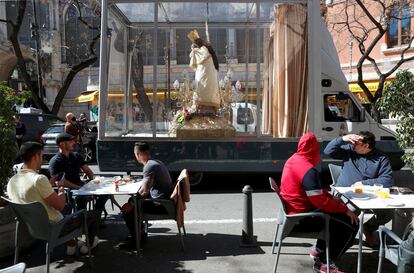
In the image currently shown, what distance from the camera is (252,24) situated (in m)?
9.97

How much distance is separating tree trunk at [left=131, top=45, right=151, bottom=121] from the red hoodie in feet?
18.1

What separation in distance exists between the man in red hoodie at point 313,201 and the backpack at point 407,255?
106cm

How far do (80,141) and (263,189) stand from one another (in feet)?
17.7

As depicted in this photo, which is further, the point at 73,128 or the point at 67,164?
the point at 73,128

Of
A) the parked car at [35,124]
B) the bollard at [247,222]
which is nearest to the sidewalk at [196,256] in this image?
the bollard at [247,222]

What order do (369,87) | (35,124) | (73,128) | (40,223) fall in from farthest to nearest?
1. (369,87)
2. (35,124)
3. (73,128)
4. (40,223)

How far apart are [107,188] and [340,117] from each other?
5.55 meters

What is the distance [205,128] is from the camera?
8.98m

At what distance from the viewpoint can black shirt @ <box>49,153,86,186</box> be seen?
5.68 m

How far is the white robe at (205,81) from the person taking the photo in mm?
9602

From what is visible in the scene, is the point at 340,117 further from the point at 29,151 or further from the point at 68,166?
the point at 29,151

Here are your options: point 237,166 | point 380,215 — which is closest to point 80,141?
point 237,166

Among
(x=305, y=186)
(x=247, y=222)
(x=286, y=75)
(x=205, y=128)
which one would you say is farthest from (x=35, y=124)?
(x=305, y=186)

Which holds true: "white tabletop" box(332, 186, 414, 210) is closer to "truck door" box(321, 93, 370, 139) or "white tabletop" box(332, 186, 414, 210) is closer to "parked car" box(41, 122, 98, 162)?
"truck door" box(321, 93, 370, 139)
